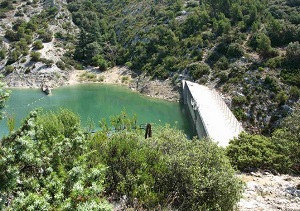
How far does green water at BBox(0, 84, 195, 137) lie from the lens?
5291cm

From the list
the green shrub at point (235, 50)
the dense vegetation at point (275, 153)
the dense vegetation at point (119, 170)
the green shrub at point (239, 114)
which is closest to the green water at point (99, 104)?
the green shrub at point (239, 114)

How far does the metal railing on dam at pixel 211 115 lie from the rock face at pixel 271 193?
Result: 9.55 m

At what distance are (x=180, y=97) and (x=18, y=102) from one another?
3114 cm

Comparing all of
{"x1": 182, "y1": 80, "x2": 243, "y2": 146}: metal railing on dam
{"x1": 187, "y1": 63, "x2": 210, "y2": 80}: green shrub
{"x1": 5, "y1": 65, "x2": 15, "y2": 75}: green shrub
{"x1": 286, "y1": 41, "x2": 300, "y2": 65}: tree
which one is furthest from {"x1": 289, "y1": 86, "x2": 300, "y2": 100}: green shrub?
{"x1": 5, "y1": 65, "x2": 15, "y2": 75}: green shrub

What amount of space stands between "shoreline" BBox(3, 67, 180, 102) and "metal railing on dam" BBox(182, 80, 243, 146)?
8933 millimetres

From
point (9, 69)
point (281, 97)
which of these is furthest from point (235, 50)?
point (9, 69)

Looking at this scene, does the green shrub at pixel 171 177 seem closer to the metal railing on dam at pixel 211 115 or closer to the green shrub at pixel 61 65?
the metal railing on dam at pixel 211 115

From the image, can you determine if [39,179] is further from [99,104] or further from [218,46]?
[218,46]

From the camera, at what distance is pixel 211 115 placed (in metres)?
44.1

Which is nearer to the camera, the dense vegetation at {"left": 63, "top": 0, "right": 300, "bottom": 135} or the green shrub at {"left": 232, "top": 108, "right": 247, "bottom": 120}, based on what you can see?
the green shrub at {"left": 232, "top": 108, "right": 247, "bottom": 120}

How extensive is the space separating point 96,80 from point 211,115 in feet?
137

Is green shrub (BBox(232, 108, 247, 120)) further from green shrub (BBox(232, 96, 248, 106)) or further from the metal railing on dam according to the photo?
the metal railing on dam

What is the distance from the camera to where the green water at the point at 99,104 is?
5291cm

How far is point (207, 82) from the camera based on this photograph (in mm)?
62375
